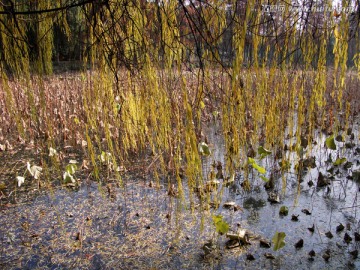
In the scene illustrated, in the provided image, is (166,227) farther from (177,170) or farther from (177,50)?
(177,50)

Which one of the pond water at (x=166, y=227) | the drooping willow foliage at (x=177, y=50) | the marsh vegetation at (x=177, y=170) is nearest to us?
the drooping willow foliage at (x=177, y=50)

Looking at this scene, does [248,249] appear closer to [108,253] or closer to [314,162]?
[108,253]

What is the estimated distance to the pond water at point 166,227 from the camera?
4.64ft

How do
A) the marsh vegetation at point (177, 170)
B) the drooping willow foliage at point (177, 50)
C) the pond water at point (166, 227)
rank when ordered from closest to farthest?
the drooping willow foliage at point (177, 50)
the marsh vegetation at point (177, 170)
the pond water at point (166, 227)

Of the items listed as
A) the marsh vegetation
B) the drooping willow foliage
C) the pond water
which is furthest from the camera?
the pond water

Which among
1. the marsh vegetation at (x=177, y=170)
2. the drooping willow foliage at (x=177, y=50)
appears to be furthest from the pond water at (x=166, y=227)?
the drooping willow foliage at (x=177, y=50)

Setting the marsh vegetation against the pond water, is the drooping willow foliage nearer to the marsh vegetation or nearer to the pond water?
the marsh vegetation

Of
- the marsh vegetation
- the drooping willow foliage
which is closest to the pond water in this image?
the marsh vegetation

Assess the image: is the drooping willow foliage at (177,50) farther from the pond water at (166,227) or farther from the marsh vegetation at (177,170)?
the pond water at (166,227)

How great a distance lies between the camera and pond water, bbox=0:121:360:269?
1413mm

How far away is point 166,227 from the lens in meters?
1.66

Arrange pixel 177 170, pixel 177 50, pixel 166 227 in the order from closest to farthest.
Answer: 1. pixel 177 50
2. pixel 177 170
3. pixel 166 227

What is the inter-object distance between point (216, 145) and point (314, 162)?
0.80 meters

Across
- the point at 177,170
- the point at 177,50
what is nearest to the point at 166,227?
the point at 177,170
